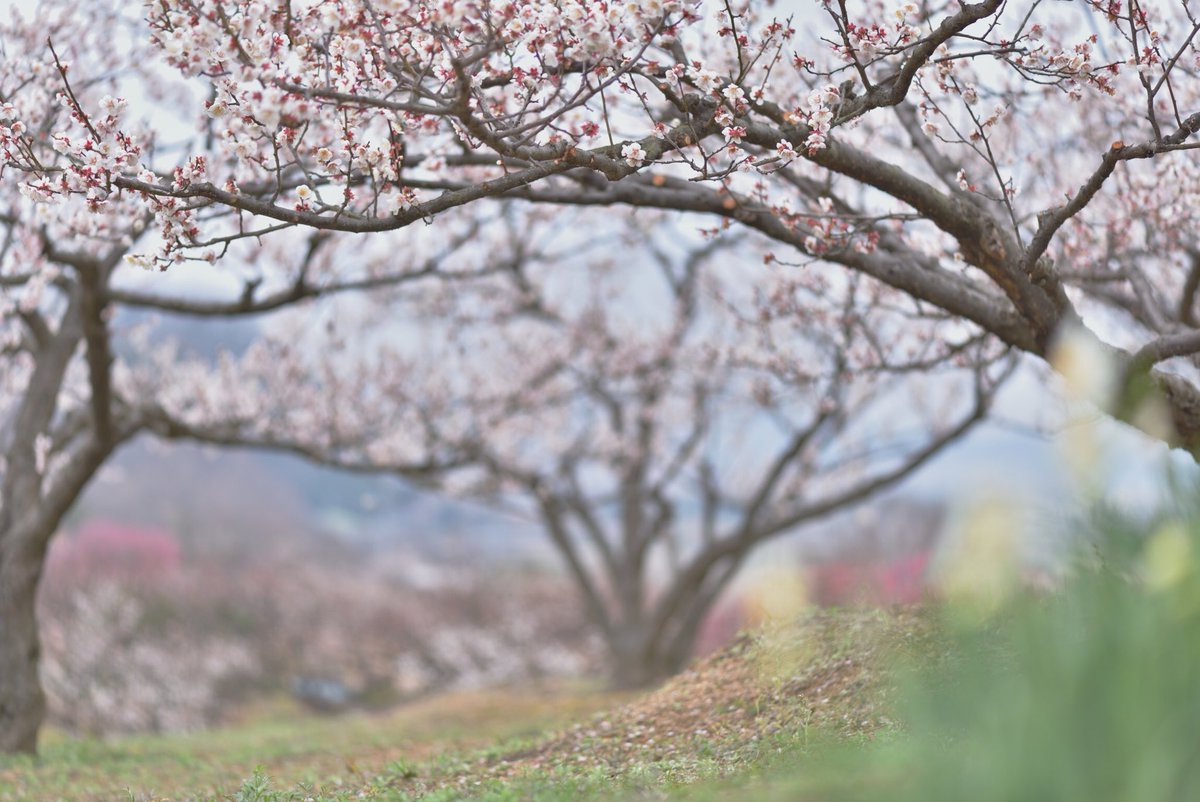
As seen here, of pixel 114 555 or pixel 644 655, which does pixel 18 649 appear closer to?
pixel 644 655

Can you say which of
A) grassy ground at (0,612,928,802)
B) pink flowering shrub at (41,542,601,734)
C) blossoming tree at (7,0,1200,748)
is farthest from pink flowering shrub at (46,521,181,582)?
grassy ground at (0,612,928,802)

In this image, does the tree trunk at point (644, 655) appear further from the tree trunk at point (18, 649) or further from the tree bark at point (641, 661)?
the tree trunk at point (18, 649)

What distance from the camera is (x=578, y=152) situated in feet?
13.8

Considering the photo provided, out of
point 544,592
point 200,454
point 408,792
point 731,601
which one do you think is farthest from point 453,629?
point 408,792

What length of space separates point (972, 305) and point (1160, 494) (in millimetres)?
2045

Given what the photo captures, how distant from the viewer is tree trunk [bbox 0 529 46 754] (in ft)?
26.8

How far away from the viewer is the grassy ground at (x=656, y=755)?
4090 millimetres

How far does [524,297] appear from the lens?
13.2 m

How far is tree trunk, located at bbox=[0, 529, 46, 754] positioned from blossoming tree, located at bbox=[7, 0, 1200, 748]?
21 millimetres

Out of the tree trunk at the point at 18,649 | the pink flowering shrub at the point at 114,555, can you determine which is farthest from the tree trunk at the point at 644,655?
the pink flowering shrub at the point at 114,555

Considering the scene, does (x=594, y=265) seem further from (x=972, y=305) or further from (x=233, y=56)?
(x=233, y=56)

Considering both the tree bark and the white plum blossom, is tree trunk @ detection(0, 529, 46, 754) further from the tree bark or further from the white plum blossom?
the tree bark

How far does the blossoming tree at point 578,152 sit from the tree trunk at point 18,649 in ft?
0.07

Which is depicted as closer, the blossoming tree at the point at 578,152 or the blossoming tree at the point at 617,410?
the blossoming tree at the point at 578,152
